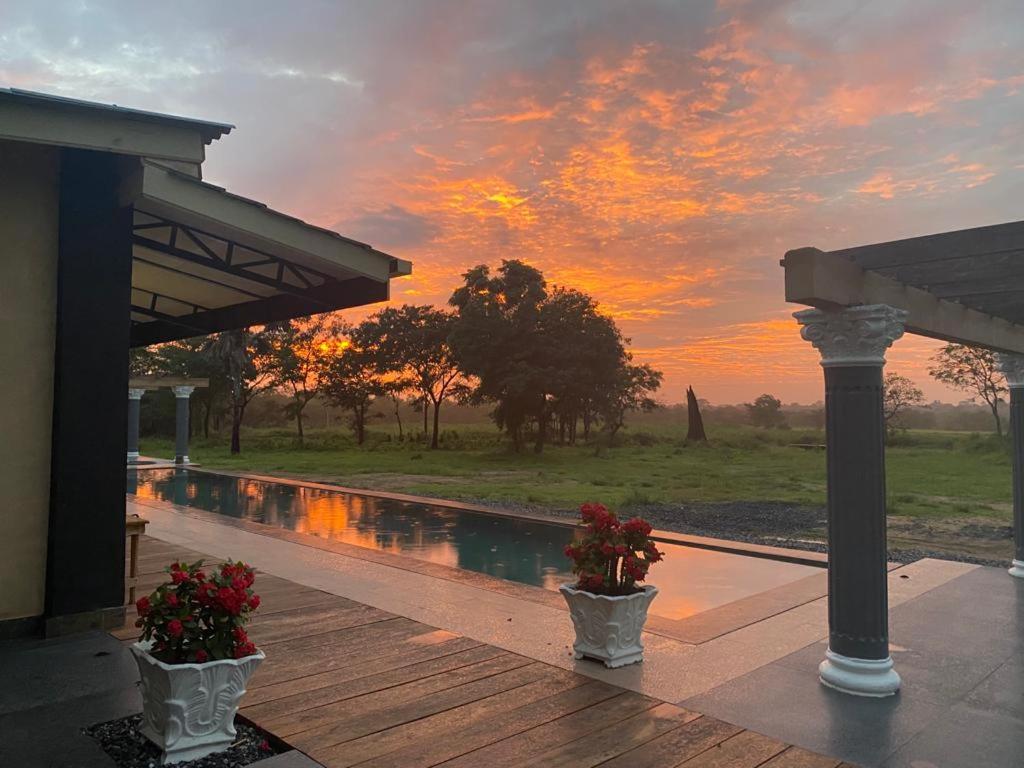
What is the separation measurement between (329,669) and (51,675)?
1607 mm

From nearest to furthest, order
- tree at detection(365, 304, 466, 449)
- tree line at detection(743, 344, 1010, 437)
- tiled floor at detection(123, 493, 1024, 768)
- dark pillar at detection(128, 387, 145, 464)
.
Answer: tiled floor at detection(123, 493, 1024, 768) < dark pillar at detection(128, 387, 145, 464) < tree line at detection(743, 344, 1010, 437) < tree at detection(365, 304, 466, 449)

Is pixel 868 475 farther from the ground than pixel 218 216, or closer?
closer

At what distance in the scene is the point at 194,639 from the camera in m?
3.07

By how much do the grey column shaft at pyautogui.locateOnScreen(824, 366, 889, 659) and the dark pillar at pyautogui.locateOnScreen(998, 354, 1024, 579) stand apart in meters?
3.90

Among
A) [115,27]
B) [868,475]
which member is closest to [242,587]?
[868,475]

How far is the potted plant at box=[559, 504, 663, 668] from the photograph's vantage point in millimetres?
4250

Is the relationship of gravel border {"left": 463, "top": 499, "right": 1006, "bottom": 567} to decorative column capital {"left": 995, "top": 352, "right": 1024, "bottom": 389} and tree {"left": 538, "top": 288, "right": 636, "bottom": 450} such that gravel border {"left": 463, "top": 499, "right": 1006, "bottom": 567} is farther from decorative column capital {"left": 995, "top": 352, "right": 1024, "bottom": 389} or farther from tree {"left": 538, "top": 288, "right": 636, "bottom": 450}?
tree {"left": 538, "top": 288, "right": 636, "bottom": 450}

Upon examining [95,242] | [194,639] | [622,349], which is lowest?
[194,639]

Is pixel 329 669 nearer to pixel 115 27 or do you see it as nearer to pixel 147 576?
pixel 147 576

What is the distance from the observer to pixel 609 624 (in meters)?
4.23

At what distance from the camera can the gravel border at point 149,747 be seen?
2967 millimetres

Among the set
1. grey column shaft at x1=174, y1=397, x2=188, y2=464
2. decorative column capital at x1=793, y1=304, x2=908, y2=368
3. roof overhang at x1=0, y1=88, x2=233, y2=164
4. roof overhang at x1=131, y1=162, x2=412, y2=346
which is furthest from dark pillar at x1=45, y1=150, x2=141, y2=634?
grey column shaft at x1=174, y1=397, x2=188, y2=464

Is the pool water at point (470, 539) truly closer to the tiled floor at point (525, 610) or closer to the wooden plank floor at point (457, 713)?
the tiled floor at point (525, 610)

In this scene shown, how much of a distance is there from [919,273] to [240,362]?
102 ft
